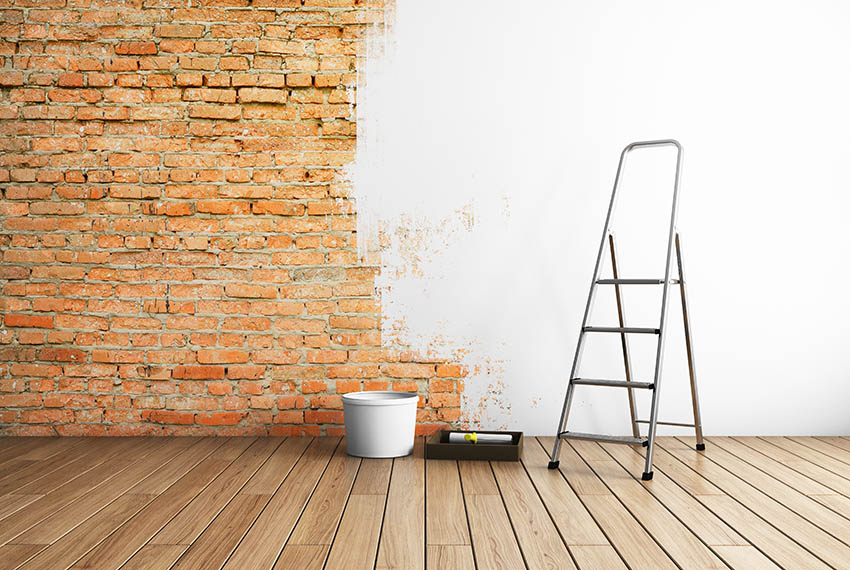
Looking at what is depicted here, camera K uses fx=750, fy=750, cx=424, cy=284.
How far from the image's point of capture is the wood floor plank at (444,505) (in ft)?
7.51

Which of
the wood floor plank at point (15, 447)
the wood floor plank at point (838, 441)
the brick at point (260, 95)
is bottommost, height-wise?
the wood floor plank at point (15, 447)

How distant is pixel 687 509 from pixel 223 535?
1.54 meters

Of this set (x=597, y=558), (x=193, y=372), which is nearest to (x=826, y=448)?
(x=597, y=558)

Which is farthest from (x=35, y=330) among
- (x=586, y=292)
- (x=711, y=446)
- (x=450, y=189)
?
(x=711, y=446)

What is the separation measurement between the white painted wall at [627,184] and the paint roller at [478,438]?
42 centimetres

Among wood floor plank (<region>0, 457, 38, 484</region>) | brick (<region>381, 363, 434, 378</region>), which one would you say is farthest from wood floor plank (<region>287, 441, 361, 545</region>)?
wood floor plank (<region>0, 457, 38, 484</region>)

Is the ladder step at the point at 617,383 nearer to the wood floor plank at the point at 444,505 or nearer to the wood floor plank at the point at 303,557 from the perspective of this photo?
the wood floor plank at the point at 444,505

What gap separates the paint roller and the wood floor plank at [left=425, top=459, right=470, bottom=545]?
12 centimetres

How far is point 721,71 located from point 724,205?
2.27 feet

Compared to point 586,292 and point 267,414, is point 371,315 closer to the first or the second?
point 267,414

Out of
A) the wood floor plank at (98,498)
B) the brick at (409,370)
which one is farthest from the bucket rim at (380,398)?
the wood floor plank at (98,498)

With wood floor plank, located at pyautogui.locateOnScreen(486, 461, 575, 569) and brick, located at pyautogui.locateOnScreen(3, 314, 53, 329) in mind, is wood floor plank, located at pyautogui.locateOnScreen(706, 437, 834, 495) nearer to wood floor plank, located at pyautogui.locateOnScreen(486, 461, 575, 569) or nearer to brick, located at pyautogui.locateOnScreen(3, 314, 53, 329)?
wood floor plank, located at pyautogui.locateOnScreen(486, 461, 575, 569)

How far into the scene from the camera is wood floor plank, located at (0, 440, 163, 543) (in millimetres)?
2373

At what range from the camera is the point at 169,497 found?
271 cm
